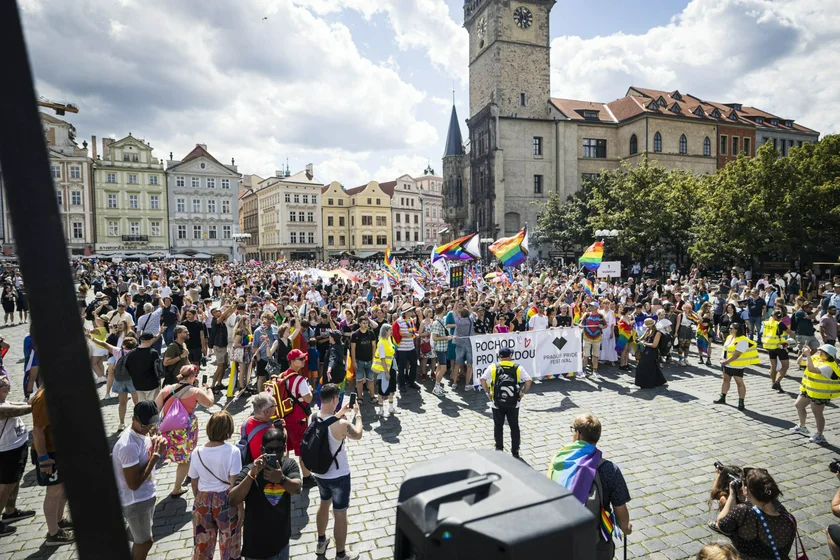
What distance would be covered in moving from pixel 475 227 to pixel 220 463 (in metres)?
55.2

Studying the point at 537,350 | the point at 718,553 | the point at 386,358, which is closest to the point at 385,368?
the point at 386,358

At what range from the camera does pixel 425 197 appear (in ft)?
336

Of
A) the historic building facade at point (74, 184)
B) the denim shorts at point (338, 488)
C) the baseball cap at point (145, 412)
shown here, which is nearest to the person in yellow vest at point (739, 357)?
the denim shorts at point (338, 488)

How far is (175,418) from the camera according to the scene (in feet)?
18.8

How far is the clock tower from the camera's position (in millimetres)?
53875

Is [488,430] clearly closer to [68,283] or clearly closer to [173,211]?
[68,283]

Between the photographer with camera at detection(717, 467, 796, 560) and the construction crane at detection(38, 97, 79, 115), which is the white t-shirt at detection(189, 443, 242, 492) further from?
the construction crane at detection(38, 97, 79, 115)

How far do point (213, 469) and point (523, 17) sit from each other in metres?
61.6

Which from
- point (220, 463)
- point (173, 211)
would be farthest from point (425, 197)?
point (220, 463)

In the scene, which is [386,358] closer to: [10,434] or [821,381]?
[10,434]

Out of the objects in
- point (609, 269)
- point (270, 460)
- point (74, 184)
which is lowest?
point (270, 460)

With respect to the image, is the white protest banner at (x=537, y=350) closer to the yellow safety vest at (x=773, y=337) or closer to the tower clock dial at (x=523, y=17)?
the yellow safety vest at (x=773, y=337)

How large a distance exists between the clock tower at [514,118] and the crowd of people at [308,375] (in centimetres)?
3576

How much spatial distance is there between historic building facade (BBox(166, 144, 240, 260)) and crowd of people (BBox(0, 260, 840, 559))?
4975 centimetres
